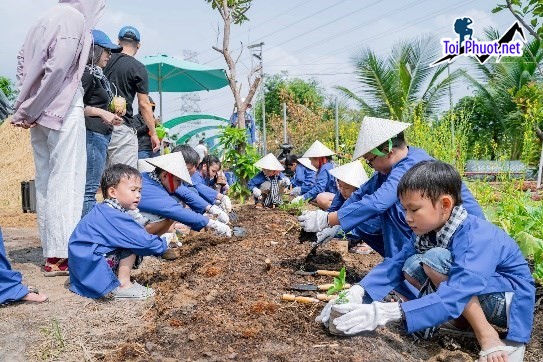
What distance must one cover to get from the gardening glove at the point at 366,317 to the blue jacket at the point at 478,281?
0.06m

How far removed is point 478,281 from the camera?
2215 millimetres

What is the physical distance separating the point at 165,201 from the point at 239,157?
5.42 meters

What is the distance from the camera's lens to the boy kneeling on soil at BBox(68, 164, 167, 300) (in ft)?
10.4

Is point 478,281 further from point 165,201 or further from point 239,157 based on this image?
point 239,157

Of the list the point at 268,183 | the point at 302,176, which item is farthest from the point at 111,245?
the point at 302,176

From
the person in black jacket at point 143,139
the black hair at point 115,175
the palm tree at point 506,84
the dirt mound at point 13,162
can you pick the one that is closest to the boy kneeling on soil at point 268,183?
the person in black jacket at point 143,139

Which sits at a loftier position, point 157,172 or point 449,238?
point 157,172

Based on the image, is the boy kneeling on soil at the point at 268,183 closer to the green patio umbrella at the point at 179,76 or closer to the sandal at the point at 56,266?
the green patio umbrella at the point at 179,76

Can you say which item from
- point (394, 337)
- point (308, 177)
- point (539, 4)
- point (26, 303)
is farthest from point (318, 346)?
point (308, 177)

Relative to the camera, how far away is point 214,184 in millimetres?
8766

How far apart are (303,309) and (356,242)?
2.22 meters

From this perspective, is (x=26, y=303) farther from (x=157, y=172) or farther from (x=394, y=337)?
(x=394, y=337)

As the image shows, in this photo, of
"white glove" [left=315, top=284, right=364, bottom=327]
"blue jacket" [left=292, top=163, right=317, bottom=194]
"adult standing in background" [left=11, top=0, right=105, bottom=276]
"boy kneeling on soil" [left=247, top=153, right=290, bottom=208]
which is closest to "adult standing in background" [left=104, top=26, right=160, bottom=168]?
"adult standing in background" [left=11, top=0, right=105, bottom=276]

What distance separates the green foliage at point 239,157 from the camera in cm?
954
